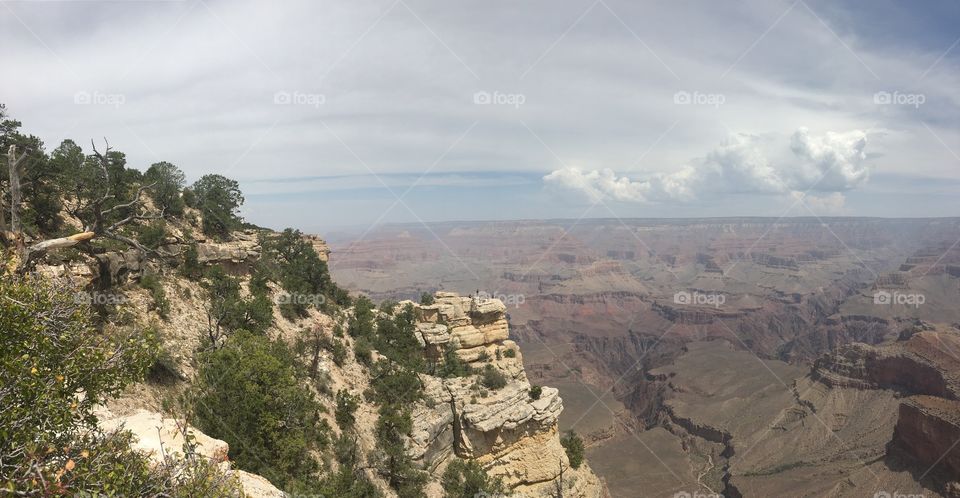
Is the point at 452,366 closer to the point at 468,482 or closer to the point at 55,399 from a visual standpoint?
the point at 468,482

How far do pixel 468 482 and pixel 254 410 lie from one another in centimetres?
1439

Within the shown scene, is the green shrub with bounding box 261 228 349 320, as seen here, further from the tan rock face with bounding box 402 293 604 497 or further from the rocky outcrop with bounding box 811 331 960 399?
the rocky outcrop with bounding box 811 331 960 399

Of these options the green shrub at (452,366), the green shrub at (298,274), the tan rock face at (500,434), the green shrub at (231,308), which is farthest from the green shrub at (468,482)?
the green shrub at (298,274)

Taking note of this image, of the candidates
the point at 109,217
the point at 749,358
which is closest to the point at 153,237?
the point at 109,217

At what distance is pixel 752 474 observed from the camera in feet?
228

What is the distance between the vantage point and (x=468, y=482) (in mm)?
28125

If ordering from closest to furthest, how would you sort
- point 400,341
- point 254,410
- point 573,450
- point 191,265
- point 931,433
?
point 254,410 < point 191,265 < point 573,450 < point 400,341 < point 931,433

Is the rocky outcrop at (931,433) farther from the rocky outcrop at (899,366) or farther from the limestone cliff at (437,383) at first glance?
the limestone cliff at (437,383)

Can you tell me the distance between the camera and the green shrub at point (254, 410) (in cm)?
1873

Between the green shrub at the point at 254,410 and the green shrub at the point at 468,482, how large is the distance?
10355mm

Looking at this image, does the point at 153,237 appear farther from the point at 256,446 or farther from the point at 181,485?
the point at 181,485

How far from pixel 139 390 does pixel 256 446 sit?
17.4 feet

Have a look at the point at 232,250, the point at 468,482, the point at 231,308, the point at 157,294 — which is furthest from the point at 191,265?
the point at 468,482

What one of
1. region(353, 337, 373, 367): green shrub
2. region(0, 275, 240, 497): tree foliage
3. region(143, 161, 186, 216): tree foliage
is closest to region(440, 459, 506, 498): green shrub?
region(353, 337, 373, 367): green shrub
